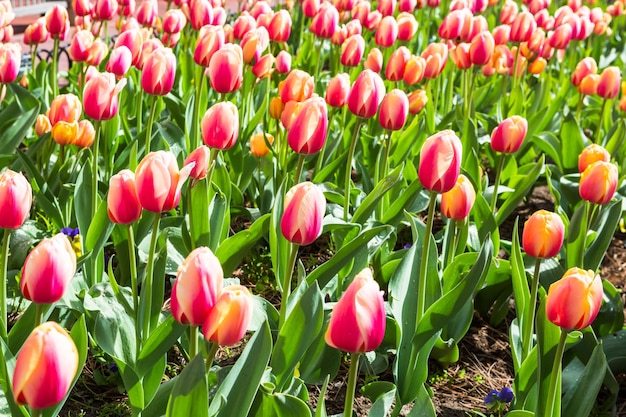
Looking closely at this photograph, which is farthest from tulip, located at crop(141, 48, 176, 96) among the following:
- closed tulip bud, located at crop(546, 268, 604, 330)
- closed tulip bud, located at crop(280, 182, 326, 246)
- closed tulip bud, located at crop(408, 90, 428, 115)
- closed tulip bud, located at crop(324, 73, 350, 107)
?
closed tulip bud, located at crop(546, 268, 604, 330)

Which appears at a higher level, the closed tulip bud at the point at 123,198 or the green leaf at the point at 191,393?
the closed tulip bud at the point at 123,198

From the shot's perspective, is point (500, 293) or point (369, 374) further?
point (500, 293)

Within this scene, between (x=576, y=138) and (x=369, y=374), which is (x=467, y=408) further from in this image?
(x=576, y=138)

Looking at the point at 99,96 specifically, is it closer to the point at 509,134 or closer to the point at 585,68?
the point at 509,134

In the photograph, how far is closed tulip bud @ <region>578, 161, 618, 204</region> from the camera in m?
2.18

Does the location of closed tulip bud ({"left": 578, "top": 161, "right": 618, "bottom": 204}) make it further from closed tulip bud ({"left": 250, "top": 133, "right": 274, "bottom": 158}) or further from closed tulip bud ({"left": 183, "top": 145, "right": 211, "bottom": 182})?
closed tulip bud ({"left": 250, "top": 133, "right": 274, "bottom": 158})

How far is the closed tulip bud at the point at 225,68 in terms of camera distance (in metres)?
2.43

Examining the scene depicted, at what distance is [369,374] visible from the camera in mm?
2312

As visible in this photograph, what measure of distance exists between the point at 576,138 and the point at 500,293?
1.11m

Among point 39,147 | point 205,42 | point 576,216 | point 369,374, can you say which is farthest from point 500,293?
point 39,147

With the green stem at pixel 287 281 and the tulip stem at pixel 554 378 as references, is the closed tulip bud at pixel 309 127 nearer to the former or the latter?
the green stem at pixel 287 281

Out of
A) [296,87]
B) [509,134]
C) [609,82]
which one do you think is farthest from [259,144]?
[609,82]

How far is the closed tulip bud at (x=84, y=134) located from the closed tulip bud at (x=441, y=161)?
1202 millimetres

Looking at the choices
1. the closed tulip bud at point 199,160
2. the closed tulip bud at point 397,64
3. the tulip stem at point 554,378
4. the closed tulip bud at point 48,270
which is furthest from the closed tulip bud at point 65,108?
the tulip stem at point 554,378
